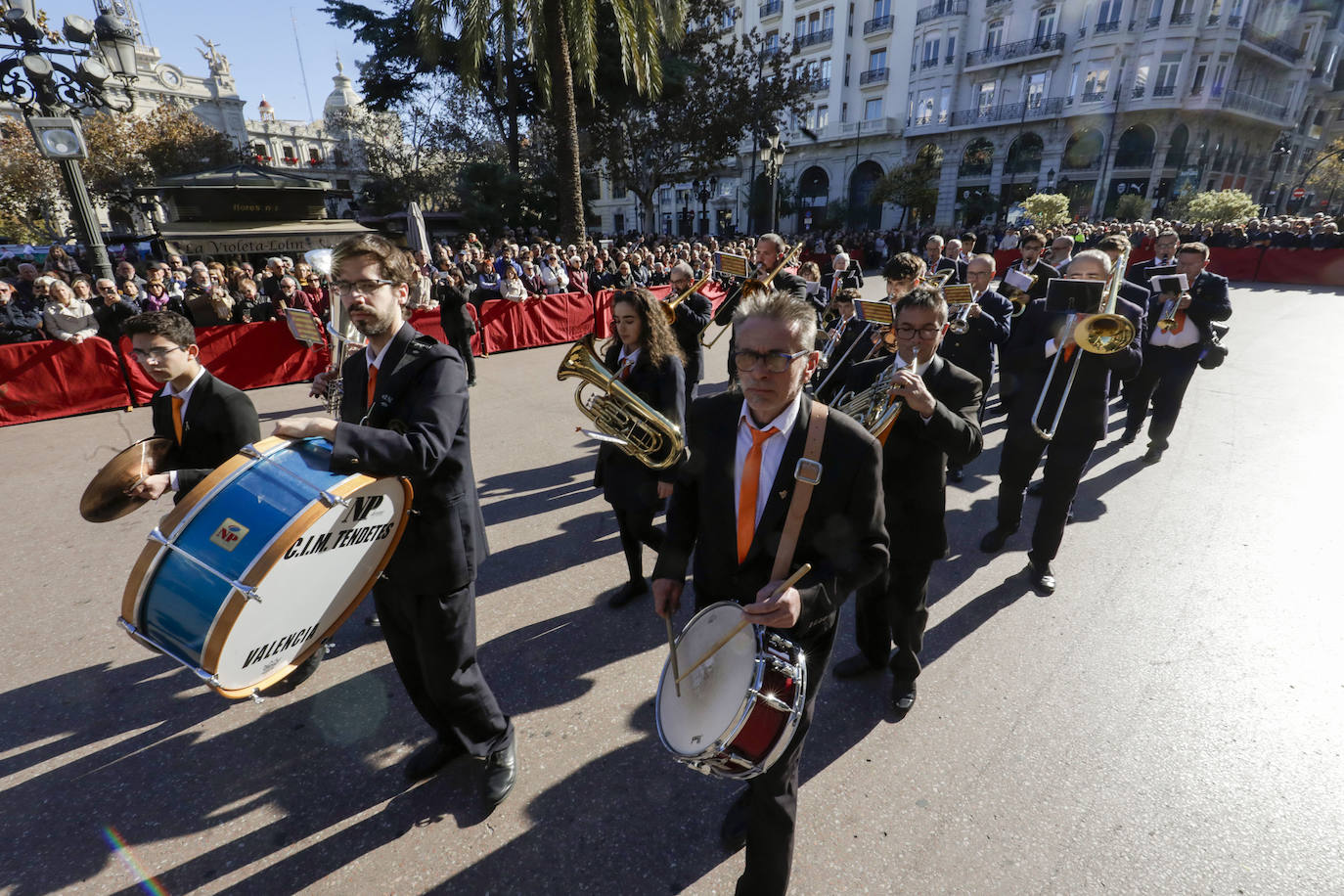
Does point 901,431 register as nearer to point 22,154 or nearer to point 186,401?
point 186,401

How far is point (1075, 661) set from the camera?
3.69 metres

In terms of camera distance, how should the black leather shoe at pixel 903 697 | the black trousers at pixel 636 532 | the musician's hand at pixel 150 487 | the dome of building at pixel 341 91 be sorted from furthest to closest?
the dome of building at pixel 341 91 → the black trousers at pixel 636 532 → the black leather shoe at pixel 903 697 → the musician's hand at pixel 150 487

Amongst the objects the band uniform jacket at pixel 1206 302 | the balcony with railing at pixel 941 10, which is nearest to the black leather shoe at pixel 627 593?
the band uniform jacket at pixel 1206 302

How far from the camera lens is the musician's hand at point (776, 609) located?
5.86 ft

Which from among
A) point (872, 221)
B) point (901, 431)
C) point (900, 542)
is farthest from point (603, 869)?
point (872, 221)

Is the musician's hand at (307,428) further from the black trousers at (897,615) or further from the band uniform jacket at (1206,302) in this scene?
the band uniform jacket at (1206,302)

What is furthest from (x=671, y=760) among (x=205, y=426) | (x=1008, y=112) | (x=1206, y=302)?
(x=1008, y=112)

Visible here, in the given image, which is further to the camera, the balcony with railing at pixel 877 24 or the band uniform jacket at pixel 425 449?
the balcony with railing at pixel 877 24

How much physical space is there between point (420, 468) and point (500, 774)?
1601mm

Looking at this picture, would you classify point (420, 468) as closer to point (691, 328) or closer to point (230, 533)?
point (230, 533)

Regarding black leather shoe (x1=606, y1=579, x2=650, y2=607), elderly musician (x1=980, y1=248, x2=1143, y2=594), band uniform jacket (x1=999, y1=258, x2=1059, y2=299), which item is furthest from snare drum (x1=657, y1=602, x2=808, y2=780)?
band uniform jacket (x1=999, y1=258, x2=1059, y2=299)

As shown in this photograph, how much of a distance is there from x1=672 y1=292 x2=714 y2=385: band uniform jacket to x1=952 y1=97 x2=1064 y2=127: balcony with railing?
42.4m

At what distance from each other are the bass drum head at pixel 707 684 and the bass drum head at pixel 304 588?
115 cm

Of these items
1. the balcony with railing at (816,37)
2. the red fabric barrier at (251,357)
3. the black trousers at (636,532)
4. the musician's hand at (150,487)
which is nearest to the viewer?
the musician's hand at (150,487)
